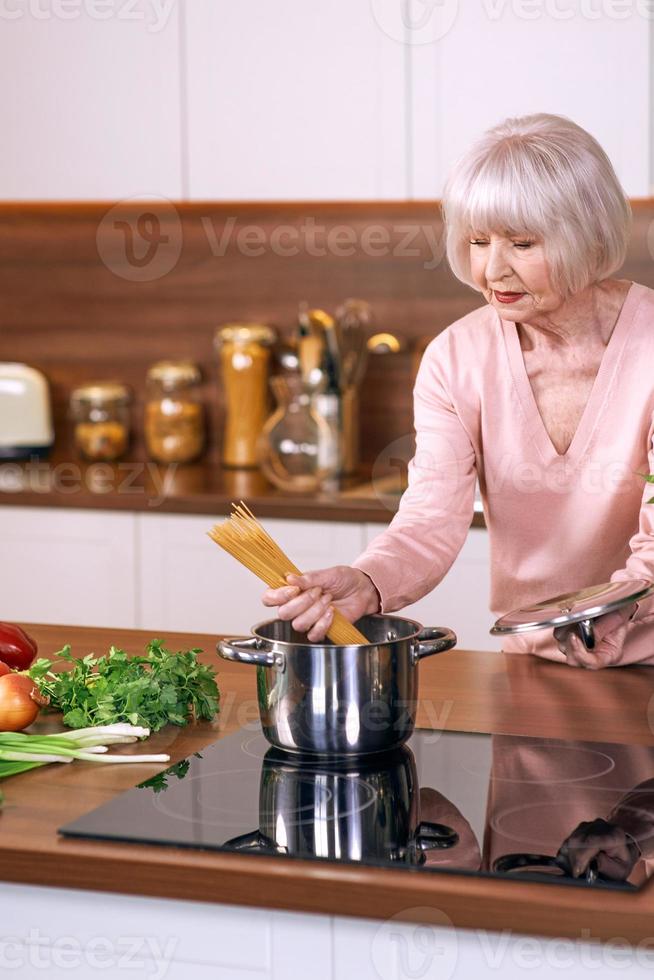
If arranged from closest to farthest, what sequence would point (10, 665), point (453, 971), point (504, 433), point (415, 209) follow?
point (453, 971) → point (10, 665) → point (504, 433) → point (415, 209)

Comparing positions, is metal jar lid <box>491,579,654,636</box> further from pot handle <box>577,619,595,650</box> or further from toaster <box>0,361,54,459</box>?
toaster <box>0,361,54,459</box>

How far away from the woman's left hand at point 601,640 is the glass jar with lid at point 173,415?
2.06m

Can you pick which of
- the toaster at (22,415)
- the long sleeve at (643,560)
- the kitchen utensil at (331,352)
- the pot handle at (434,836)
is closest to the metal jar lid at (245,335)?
the kitchen utensil at (331,352)

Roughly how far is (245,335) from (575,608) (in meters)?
2.24

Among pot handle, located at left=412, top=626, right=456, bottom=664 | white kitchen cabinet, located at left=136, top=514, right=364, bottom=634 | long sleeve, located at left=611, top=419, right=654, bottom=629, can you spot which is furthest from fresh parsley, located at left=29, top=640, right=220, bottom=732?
white kitchen cabinet, located at left=136, top=514, right=364, bottom=634

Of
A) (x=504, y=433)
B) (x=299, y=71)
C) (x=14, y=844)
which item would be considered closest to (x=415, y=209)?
(x=299, y=71)

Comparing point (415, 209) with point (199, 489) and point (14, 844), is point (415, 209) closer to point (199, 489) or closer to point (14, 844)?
point (199, 489)

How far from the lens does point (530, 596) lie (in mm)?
1893

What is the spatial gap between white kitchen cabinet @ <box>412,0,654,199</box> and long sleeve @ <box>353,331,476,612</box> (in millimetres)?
1233

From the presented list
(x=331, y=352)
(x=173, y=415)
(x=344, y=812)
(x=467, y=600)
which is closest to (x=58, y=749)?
(x=344, y=812)

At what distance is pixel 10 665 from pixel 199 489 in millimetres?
1567

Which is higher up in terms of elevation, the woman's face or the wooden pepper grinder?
the woman's face

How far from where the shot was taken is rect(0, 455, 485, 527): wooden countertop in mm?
2939

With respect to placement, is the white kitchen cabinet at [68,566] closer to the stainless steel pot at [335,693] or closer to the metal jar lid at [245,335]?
the metal jar lid at [245,335]
